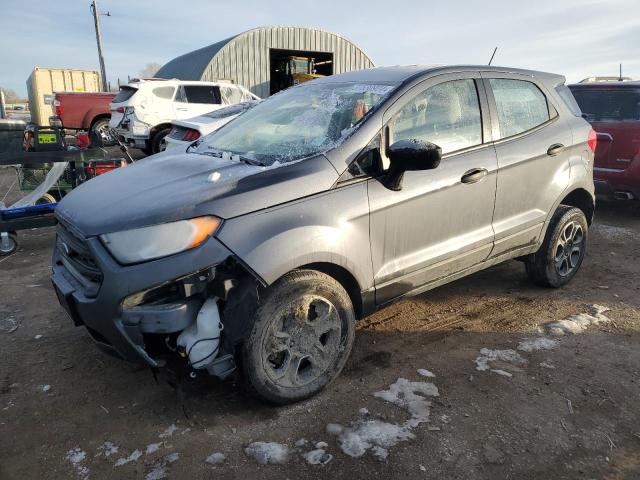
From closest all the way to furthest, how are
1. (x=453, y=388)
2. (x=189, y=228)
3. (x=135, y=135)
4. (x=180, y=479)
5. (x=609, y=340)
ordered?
(x=180, y=479) → (x=189, y=228) → (x=453, y=388) → (x=609, y=340) → (x=135, y=135)

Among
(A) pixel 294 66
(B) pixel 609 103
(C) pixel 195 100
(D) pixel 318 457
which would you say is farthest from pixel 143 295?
(A) pixel 294 66

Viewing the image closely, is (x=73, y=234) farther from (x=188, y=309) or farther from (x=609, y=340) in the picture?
(x=609, y=340)

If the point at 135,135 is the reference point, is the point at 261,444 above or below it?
below

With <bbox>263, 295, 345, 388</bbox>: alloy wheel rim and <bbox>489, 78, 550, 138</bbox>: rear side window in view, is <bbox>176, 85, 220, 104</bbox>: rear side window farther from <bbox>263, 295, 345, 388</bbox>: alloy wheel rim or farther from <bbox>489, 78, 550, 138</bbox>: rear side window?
<bbox>263, 295, 345, 388</bbox>: alloy wheel rim

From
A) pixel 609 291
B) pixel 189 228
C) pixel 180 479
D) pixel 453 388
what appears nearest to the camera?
pixel 180 479

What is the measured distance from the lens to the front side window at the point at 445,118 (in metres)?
2.99

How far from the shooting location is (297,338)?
259 centimetres

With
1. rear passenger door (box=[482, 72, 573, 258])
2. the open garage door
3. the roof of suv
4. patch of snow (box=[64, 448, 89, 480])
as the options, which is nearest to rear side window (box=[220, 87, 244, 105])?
the open garage door

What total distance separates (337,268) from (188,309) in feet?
2.67

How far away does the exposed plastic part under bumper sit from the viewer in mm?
2225

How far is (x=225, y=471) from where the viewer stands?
2193 mm

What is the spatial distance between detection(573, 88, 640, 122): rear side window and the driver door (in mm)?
3797

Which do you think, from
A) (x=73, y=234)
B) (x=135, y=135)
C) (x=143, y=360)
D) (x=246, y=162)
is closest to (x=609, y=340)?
(x=246, y=162)

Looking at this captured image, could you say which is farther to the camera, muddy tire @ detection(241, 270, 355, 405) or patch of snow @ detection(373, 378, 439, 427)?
patch of snow @ detection(373, 378, 439, 427)
